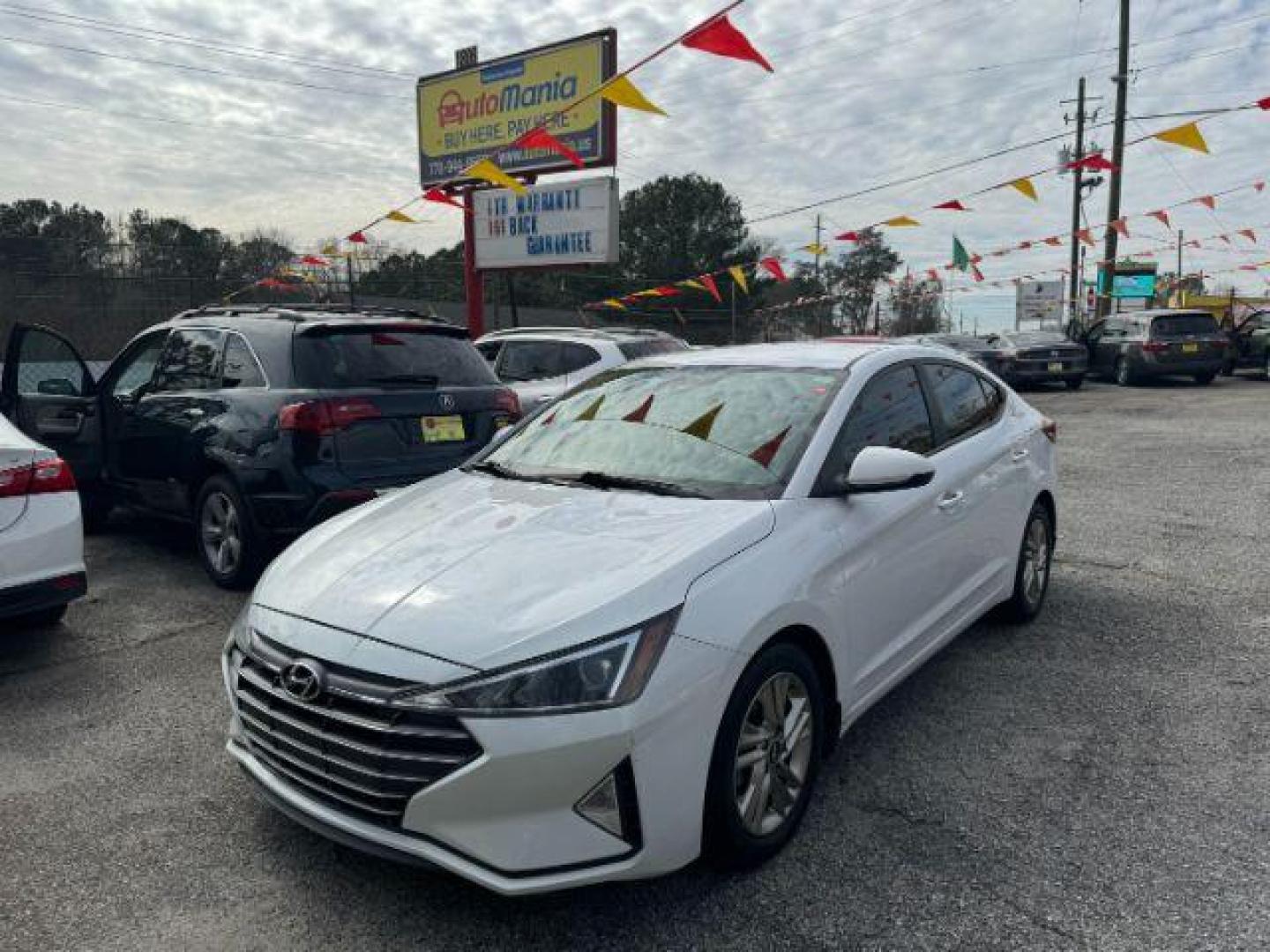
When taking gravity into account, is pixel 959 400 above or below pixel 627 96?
below

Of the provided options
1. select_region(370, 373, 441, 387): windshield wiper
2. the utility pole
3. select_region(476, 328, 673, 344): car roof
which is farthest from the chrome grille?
the utility pole

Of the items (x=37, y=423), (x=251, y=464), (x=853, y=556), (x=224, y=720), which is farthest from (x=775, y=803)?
(x=37, y=423)

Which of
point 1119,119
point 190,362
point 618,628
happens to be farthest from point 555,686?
point 1119,119

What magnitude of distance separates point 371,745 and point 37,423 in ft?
19.0

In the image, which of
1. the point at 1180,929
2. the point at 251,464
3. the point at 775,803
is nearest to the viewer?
the point at 1180,929

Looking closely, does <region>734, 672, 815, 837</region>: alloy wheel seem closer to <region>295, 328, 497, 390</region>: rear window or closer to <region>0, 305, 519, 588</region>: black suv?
<region>0, 305, 519, 588</region>: black suv

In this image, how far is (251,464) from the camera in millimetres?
5246

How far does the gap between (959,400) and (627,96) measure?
4725 millimetres

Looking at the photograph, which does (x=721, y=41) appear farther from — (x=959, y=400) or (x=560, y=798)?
(x=560, y=798)

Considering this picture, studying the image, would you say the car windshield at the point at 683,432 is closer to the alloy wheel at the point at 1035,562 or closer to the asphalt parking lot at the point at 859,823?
the asphalt parking lot at the point at 859,823

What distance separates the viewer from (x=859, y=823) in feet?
9.78

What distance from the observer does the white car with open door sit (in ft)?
13.5

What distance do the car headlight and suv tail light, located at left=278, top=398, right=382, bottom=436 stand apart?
3178 millimetres

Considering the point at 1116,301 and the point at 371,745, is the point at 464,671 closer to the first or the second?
the point at 371,745
